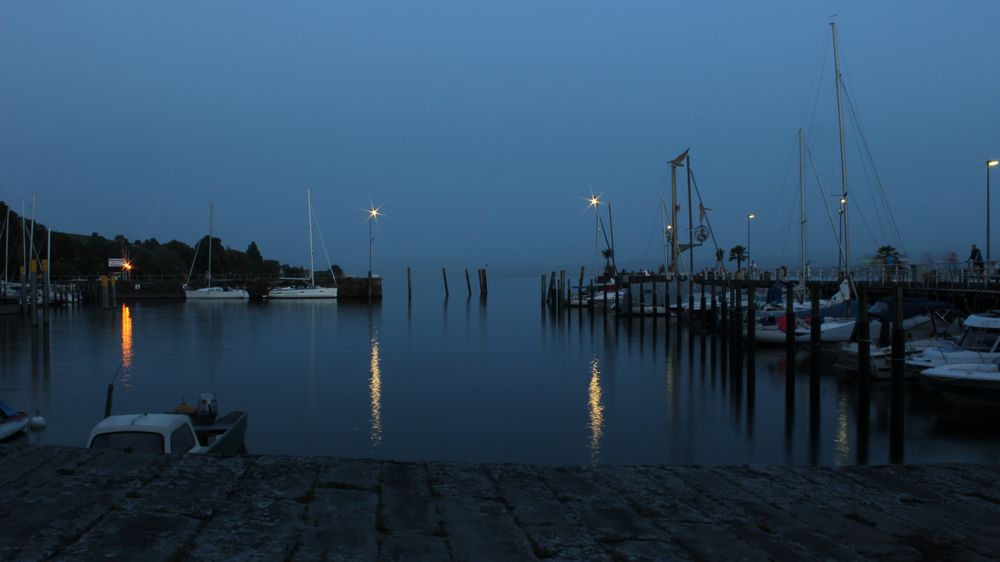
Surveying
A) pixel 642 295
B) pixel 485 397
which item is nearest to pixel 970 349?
pixel 485 397

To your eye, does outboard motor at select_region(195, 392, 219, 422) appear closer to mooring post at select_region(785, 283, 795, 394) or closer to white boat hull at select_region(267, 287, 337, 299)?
mooring post at select_region(785, 283, 795, 394)

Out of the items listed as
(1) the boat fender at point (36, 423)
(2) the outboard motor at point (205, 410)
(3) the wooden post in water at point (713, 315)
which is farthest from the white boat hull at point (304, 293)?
(2) the outboard motor at point (205, 410)

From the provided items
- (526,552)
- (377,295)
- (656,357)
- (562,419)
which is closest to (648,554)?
(526,552)

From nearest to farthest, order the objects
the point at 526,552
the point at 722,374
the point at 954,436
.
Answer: the point at 526,552 < the point at 954,436 < the point at 722,374

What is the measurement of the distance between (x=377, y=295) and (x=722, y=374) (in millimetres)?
76029

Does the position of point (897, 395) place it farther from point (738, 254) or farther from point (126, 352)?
point (738, 254)

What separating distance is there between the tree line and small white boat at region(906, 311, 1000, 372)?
94.6 metres

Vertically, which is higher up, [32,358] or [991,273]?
[991,273]

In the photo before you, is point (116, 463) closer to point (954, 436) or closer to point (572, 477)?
point (572, 477)

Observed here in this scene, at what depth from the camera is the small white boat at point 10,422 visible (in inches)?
631

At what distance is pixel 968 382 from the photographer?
1998 cm

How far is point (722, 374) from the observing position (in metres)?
29.0

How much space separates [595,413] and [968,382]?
34.4 feet

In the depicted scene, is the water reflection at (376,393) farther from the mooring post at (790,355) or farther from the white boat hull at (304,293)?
the white boat hull at (304,293)
